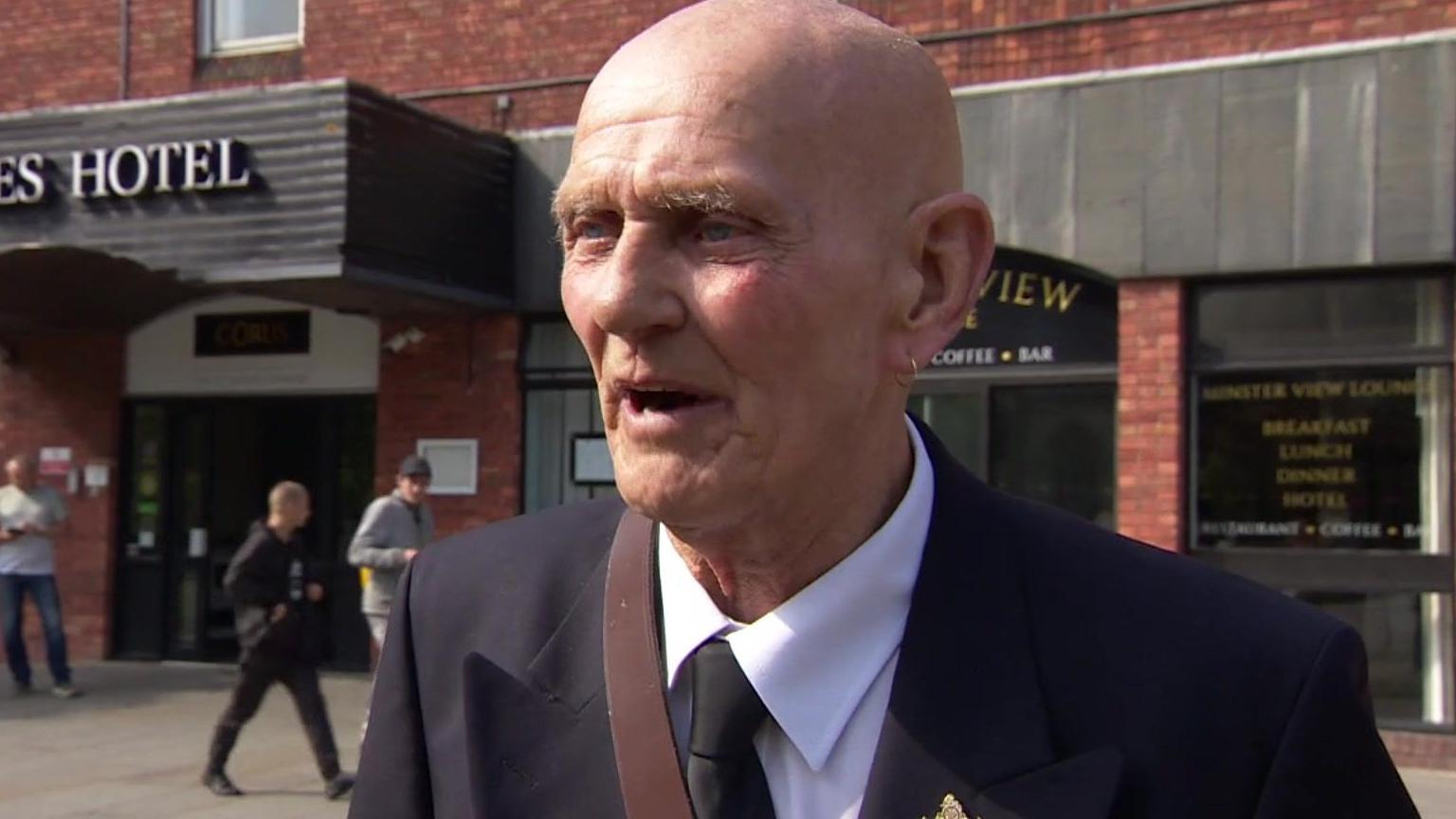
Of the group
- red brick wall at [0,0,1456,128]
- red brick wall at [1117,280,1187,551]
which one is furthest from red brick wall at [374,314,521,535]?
red brick wall at [1117,280,1187,551]

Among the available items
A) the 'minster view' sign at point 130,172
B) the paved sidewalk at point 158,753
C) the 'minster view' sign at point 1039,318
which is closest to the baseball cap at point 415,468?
the paved sidewalk at point 158,753

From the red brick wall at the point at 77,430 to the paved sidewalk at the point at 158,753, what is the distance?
556mm

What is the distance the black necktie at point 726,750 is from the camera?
1446 mm

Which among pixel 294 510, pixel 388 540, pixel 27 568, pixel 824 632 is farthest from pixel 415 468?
pixel 824 632

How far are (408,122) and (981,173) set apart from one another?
11.7ft

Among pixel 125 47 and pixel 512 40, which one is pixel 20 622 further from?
pixel 512 40

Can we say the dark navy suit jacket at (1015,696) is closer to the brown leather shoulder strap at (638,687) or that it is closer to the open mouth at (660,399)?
the brown leather shoulder strap at (638,687)

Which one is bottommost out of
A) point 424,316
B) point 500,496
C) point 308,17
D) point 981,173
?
point 500,496

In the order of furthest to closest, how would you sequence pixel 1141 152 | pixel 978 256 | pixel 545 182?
pixel 545 182, pixel 1141 152, pixel 978 256

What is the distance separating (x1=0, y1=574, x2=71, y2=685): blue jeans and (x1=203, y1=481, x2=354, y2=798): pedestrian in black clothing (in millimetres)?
3576

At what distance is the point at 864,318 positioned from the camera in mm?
1400

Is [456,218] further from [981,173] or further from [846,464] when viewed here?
[846,464]

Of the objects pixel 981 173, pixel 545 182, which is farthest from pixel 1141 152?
pixel 545 182

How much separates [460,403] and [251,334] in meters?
2.26
